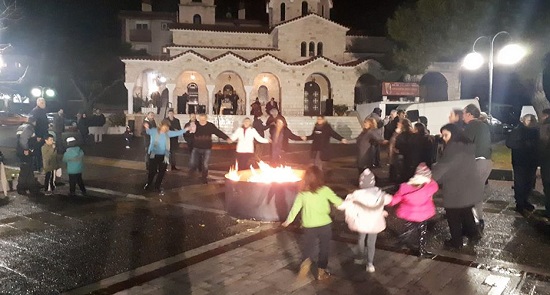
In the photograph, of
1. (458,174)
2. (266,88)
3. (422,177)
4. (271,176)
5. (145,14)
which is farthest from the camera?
(145,14)

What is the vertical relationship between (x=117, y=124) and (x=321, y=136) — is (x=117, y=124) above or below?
below

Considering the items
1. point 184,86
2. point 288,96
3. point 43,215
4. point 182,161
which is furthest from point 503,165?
point 184,86

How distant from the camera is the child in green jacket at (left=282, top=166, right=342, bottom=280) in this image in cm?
563

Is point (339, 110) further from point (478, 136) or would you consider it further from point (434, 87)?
point (478, 136)

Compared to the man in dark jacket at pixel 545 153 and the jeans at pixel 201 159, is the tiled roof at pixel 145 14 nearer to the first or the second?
the jeans at pixel 201 159

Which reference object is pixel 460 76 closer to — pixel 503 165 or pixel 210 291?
pixel 503 165

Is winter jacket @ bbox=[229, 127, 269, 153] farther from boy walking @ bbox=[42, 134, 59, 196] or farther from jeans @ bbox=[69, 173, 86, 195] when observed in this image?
boy walking @ bbox=[42, 134, 59, 196]

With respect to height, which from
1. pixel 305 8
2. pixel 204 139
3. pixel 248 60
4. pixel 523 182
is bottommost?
pixel 523 182

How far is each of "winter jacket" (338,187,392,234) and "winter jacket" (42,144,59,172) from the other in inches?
319

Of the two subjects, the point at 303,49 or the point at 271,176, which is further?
the point at 303,49

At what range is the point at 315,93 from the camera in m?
39.0

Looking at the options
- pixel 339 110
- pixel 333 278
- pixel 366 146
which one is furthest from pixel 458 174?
Answer: pixel 339 110

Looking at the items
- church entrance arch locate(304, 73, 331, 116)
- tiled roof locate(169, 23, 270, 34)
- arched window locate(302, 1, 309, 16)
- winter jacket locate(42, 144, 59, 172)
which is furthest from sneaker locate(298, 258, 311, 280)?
arched window locate(302, 1, 309, 16)

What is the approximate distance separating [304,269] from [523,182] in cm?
567
